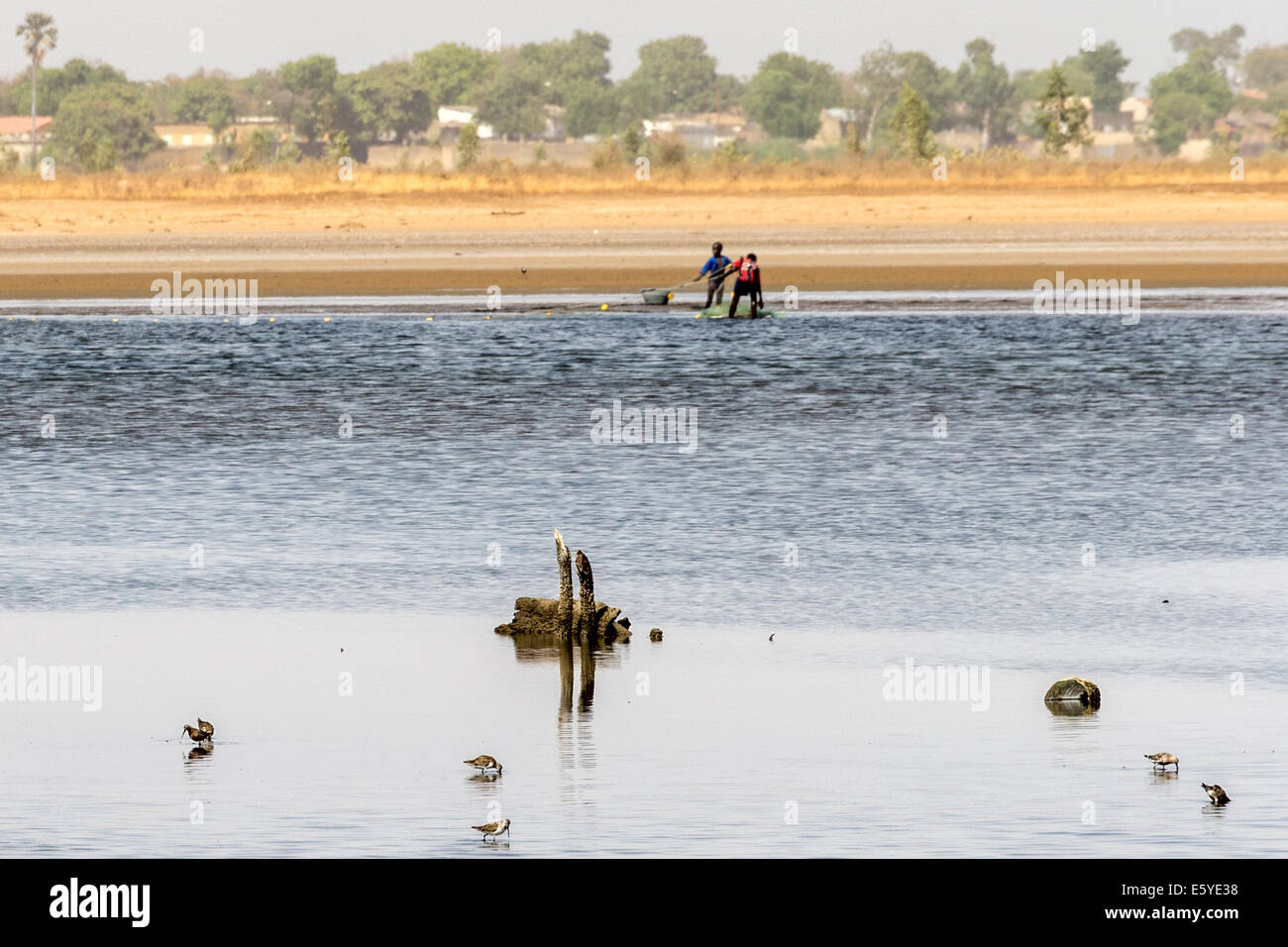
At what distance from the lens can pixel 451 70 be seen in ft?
639

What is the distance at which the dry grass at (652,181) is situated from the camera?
61531 millimetres

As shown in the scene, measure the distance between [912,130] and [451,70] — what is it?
122 m

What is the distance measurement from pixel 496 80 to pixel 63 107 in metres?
42.5

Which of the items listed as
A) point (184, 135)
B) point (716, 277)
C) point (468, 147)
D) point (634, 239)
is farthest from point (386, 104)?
point (716, 277)

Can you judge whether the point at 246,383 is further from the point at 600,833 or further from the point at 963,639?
the point at 600,833

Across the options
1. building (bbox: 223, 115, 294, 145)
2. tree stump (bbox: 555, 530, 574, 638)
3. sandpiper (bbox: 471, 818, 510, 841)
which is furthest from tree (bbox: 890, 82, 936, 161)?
building (bbox: 223, 115, 294, 145)

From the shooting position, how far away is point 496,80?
18675cm

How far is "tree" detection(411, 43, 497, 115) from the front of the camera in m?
193

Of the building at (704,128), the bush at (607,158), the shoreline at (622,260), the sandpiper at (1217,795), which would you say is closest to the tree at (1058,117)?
the bush at (607,158)

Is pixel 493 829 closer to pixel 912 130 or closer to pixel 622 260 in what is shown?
pixel 622 260

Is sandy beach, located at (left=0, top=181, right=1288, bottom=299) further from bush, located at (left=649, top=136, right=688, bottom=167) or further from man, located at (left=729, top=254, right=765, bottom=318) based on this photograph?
bush, located at (left=649, top=136, right=688, bottom=167)
